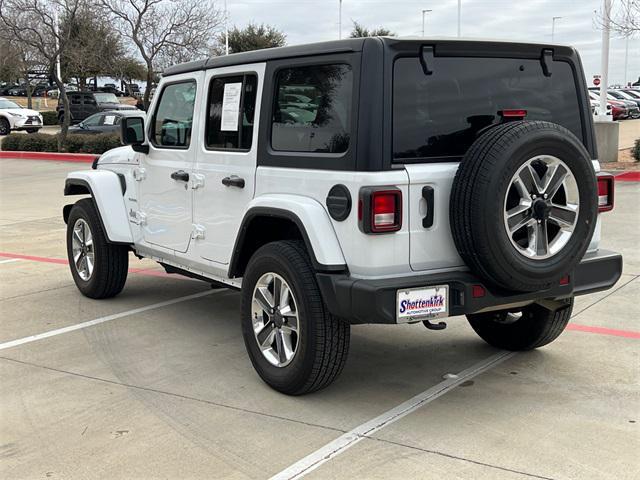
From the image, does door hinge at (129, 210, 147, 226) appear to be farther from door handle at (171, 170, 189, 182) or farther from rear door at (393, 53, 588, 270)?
rear door at (393, 53, 588, 270)

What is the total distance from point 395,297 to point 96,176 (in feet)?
11.8

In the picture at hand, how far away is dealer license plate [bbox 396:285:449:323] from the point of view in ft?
12.5

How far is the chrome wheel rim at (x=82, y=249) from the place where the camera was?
665 cm

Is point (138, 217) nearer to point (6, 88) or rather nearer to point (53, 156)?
point (53, 156)

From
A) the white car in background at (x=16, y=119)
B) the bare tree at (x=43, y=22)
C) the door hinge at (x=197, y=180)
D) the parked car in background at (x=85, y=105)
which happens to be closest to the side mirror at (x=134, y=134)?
the door hinge at (x=197, y=180)

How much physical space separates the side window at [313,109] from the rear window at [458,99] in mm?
285

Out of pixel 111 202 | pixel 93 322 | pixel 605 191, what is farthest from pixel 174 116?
pixel 605 191

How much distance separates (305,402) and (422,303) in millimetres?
949

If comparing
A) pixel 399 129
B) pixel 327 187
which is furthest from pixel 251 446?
pixel 399 129

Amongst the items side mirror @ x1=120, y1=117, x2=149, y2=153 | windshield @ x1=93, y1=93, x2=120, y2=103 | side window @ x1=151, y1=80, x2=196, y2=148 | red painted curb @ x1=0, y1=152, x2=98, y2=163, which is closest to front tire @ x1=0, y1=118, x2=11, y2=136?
windshield @ x1=93, y1=93, x2=120, y2=103

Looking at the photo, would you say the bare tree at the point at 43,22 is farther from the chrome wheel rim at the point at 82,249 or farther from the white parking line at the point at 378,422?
the white parking line at the point at 378,422

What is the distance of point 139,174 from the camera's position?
6.04m

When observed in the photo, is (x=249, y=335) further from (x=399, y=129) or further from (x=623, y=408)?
(x=623, y=408)

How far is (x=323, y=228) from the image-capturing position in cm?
400
